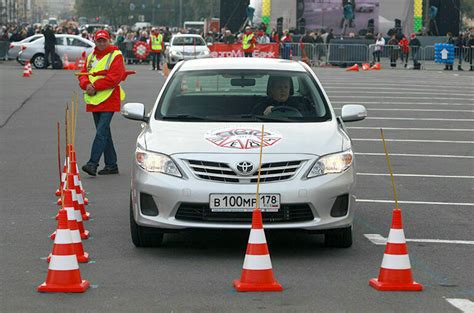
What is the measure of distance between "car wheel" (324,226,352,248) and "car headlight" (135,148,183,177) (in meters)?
1.29

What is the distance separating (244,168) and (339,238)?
104cm

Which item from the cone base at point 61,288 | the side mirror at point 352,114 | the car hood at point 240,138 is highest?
the side mirror at point 352,114

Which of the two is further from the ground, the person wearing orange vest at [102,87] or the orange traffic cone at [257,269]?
the person wearing orange vest at [102,87]

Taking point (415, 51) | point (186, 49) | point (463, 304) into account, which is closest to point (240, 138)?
point (463, 304)

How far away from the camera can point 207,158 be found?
8.68 meters

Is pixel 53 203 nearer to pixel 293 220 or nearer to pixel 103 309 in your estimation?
pixel 293 220

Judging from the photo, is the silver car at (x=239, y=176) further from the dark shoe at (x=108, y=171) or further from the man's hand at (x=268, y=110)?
the dark shoe at (x=108, y=171)

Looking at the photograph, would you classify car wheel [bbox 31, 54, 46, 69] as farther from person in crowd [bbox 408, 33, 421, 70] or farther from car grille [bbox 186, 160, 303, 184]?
car grille [bbox 186, 160, 303, 184]

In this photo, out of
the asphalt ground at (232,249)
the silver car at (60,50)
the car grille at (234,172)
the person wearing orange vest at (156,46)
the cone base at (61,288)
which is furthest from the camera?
the silver car at (60,50)

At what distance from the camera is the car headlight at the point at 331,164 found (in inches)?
346

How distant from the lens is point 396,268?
767 cm

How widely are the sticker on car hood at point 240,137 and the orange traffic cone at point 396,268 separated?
5.04ft

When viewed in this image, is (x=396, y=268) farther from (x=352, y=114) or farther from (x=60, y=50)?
(x=60, y=50)

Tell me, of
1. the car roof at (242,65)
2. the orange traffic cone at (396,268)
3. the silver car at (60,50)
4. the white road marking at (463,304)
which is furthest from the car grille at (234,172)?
the silver car at (60,50)
